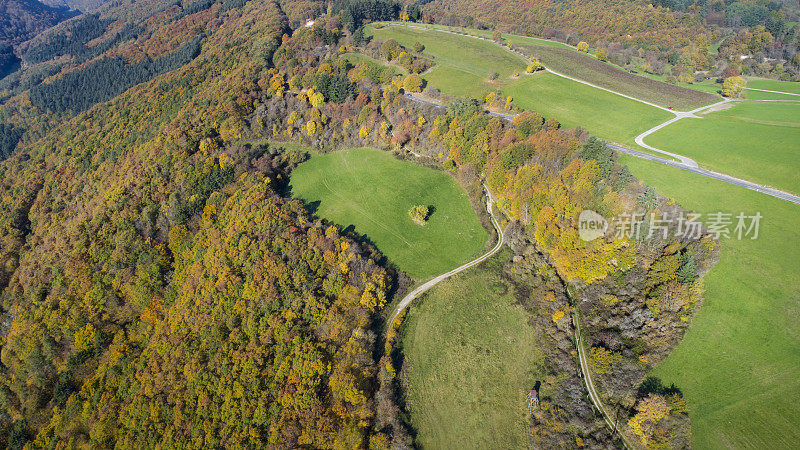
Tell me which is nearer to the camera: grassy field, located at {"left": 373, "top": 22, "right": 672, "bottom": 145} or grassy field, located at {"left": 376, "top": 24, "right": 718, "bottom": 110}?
grassy field, located at {"left": 373, "top": 22, "right": 672, "bottom": 145}

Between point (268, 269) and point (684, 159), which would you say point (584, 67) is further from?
point (268, 269)

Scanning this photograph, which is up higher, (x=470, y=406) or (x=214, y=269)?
(x=214, y=269)

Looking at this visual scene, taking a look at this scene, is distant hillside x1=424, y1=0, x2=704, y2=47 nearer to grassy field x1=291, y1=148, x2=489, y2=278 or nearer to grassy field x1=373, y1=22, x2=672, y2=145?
grassy field x1=373, y1=22, x2=672, y2=145

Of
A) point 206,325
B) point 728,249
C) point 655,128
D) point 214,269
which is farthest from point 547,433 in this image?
point 655,128

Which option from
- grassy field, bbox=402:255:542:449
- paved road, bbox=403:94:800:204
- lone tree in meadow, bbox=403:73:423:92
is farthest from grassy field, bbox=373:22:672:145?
grassy field, bbox=402:255:542:449

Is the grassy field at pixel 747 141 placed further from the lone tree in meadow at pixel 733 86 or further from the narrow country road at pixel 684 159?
the lone tree in meadow at pixel 733 86

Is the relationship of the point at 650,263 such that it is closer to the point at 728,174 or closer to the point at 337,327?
the point at 728,174

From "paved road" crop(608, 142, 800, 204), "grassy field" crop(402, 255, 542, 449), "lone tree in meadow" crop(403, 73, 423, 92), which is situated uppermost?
"lone tree in meadow" crop(403, 73, 423, 92)
